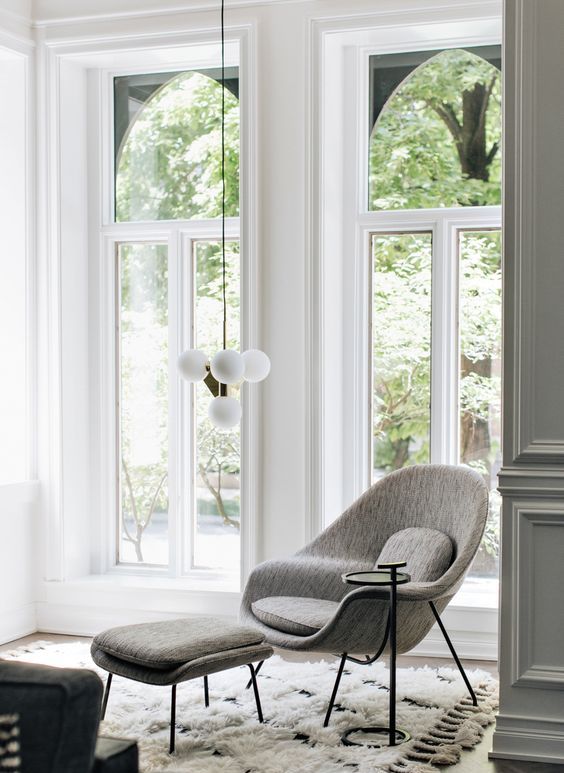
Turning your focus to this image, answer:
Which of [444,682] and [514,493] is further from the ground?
[514,493]

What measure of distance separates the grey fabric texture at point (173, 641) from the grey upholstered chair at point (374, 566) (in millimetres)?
224

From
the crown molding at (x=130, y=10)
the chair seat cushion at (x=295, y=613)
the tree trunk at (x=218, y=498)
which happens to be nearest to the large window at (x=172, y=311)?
the tree trunk at (x=218, y=498)

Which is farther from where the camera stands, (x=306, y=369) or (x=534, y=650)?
(x=306, y=369)

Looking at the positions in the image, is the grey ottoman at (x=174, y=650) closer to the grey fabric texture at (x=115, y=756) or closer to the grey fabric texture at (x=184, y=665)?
the grey fabric texture at (x=184, y=665)

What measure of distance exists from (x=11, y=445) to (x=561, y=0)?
10.8ft

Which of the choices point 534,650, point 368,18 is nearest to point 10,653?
point 534,650

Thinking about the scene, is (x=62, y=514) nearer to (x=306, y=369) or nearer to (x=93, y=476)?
(x=93, y=476)

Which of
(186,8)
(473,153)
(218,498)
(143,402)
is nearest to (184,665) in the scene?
(218,498)

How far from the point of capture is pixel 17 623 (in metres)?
5.08

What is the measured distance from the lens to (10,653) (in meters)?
4.71

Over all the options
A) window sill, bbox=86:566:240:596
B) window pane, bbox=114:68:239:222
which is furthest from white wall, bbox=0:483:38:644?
window pane, bbox=114:68:239:222

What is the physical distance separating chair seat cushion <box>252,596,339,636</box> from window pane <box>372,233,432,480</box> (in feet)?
3.88

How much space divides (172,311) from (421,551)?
2056 mm

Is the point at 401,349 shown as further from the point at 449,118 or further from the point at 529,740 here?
the point at 529,740
